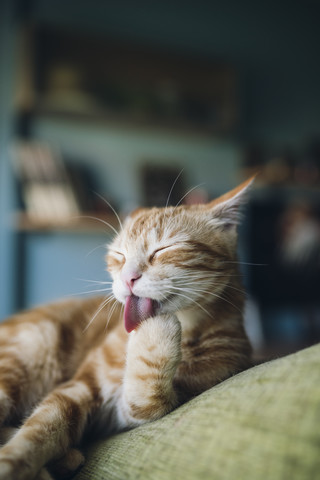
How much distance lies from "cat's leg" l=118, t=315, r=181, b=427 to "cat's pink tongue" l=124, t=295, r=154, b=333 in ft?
0.09

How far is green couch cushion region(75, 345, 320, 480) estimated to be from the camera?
1.32ft

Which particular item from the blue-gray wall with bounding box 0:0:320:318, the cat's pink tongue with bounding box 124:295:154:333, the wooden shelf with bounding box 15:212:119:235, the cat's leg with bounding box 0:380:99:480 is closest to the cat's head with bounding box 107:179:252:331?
the cat's pink tongue with bounding box 124:295:154:333

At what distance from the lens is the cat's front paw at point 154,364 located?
72cm

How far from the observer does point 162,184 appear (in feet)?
11.0

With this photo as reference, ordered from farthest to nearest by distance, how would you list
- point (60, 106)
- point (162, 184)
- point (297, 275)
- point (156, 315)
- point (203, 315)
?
point (297, 275), point (162, 184), point (60, 106), point (203, 315), point (156, 315)

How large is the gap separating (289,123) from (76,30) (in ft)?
6.78

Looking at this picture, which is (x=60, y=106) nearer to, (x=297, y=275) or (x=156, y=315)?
(x=297, y=275)

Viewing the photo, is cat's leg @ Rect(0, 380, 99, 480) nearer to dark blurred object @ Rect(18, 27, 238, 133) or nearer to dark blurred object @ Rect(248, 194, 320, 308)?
dark blurred object @ Rect(18, 27, 238, 133)

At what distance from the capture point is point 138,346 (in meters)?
0.75

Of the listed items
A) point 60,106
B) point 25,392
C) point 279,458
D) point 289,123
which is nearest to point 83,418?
point 25,392

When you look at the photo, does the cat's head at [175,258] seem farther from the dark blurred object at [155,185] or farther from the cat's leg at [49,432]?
the dark blurred object at [155,185]

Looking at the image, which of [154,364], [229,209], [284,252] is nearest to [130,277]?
[154,364]

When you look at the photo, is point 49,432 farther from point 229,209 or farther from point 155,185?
point 155,185

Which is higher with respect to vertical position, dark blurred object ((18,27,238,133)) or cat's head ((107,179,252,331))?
dark blurred object ((18,27,238,133))
